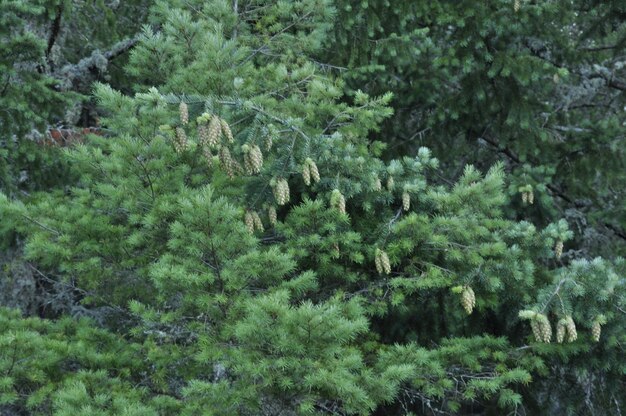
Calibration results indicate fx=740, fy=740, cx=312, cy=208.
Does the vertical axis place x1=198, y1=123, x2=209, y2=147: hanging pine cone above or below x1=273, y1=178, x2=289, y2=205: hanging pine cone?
above

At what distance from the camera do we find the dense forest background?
4.55 m

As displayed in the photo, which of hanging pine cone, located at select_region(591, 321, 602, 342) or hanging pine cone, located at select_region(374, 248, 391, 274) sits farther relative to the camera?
hanging pine cone, located at select_region(374, 248, 391, 274)

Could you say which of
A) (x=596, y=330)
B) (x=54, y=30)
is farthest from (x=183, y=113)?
(x=54, y=30)

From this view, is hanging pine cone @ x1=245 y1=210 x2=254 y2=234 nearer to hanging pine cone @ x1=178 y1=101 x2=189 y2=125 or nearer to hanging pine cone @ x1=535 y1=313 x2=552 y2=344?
hanging pine cone @ x1=178 y1=101 x2=189 y2=125

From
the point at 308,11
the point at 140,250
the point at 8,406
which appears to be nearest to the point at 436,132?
the point at 308,11

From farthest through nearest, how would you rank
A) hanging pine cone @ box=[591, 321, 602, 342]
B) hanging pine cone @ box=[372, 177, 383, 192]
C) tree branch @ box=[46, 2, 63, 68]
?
1. tree branch @ box=[46, 2, 63, 68]
2. hanging pine cone @ box=[372, 177, 383, 192]
3. hanging pine cone @ box=[591, 321, 602, 342]

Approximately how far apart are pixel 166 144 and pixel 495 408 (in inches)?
145

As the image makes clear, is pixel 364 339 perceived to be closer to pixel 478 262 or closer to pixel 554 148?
pixel 478 262

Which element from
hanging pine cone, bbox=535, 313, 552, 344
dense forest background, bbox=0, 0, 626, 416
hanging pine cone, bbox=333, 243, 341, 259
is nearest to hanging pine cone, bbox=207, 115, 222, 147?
dense forest background, bbox=0, 0, 626, 416

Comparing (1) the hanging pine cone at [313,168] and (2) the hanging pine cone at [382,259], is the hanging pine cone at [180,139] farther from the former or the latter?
(2) the hanging pine cone at [382,259]

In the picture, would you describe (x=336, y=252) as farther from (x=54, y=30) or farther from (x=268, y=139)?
(x=54, y=30)

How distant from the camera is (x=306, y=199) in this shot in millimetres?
5152

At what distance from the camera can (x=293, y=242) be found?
5.25m

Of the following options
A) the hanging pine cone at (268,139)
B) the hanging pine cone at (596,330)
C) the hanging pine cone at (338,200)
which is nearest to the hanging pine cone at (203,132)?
the hanging pine cone at (268,139)
